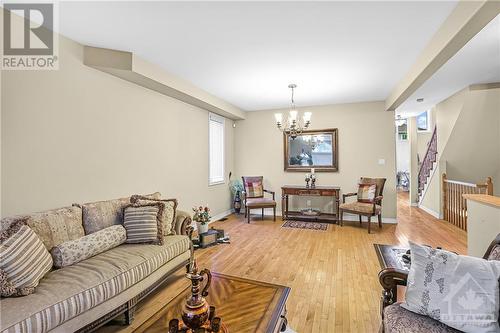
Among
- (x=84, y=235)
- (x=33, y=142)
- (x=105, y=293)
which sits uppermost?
(x=33, y=142)

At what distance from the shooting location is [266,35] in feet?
8.16

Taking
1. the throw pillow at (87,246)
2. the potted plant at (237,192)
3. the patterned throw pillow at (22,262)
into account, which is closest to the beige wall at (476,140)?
the potted plant at (237,192)

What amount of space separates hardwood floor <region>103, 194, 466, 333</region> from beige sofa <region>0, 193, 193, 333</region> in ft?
0.90

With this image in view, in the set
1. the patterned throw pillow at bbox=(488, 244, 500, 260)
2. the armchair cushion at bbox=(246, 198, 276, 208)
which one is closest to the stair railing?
the armchair cushion at bbox=(246, 198, 276, 208)

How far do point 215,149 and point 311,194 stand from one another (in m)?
2.34

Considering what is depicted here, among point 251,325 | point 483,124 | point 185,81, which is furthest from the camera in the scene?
point 483,124

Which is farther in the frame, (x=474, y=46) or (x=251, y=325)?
(x=474, y=46)

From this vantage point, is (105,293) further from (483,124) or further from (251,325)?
(483,124)

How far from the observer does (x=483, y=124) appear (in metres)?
4.57

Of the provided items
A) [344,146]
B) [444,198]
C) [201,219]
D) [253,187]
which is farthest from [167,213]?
[444,198]

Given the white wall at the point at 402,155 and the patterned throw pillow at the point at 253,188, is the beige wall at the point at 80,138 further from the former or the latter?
the white wall at the point at 402,155

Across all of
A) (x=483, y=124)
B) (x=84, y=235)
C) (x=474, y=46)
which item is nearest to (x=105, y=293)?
(x=84, y=235)

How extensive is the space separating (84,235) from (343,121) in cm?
508

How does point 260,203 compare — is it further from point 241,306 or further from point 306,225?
point 241,306
